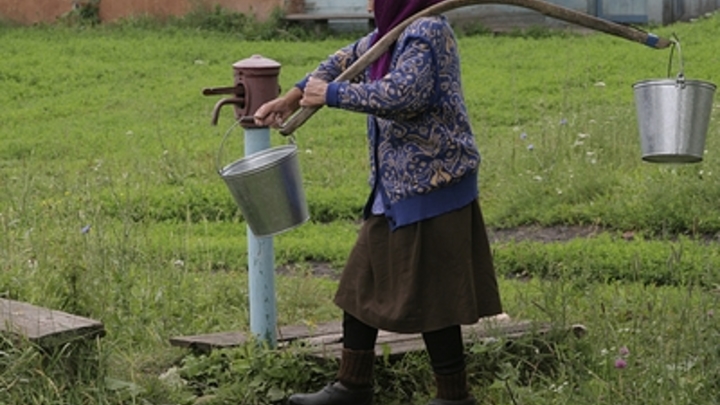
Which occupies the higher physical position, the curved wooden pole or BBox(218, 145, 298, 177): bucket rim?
the curved wooden pole

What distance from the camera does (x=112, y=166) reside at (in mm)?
9586

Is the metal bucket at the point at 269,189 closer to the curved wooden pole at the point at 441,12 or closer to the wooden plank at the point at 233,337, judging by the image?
the curved wooden pole at the point at 441,12

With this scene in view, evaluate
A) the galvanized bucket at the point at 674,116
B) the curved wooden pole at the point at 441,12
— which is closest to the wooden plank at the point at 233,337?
the curved wooden pole at the point at 441,12

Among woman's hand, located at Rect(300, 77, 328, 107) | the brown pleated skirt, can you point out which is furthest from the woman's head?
the brown pleated skirt

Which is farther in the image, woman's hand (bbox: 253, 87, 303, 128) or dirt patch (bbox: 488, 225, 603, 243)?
dirt patch (bbox: 488, 225, 603, 243)

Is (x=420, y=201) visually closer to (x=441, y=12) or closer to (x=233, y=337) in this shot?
(x=441, y=12)

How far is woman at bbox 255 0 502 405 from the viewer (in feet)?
13.7

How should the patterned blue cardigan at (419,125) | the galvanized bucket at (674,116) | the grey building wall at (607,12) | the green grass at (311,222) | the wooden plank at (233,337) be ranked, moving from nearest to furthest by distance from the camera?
the patterned blue cardigan at (419,125) < the galvanized bucket at (674,116) < the green grass at (311,222) < the wooden plank at (233,337) < the grey building wall at (607,12)

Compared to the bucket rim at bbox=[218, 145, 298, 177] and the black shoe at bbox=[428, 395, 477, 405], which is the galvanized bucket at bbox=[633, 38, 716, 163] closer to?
the black shoe at bbox=[428, 395, 477, 405]

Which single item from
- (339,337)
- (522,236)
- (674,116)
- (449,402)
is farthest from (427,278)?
(522,236)

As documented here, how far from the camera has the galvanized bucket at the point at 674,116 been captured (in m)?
4.34

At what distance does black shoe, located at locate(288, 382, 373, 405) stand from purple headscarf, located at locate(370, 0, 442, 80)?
1035mm

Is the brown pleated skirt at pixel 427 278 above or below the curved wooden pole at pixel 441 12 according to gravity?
below

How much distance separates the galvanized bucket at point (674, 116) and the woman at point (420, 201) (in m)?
0.59
